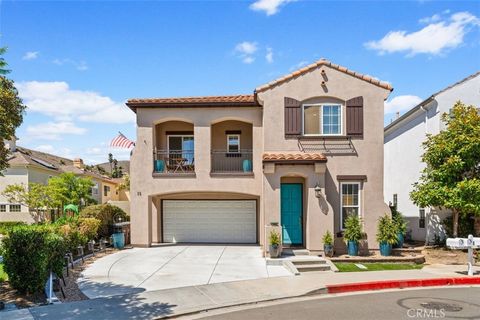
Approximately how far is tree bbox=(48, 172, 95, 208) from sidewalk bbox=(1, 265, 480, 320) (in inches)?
893

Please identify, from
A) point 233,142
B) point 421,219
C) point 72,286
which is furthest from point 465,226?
point 72,286

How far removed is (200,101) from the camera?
1678 cm

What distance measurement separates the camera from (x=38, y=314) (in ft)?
25.6

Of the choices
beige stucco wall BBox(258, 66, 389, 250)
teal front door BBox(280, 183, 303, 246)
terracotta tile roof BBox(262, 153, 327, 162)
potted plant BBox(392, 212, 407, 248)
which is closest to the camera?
terracotta tile roof BBox(262, 153, 327, 162)

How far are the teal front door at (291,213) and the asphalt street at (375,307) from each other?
5816mm

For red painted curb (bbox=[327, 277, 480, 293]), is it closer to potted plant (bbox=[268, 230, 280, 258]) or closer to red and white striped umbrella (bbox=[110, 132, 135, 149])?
potted plant (bbox=[268, 230, 280, 258])

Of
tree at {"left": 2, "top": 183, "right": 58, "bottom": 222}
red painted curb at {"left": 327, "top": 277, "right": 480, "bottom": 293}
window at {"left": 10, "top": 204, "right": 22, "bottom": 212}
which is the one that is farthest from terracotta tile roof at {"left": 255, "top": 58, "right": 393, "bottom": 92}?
window at {"left": 10, "top": 204, "right": 22, "bottom": 212}

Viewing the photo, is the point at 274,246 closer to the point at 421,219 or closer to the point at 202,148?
the point at 202,148

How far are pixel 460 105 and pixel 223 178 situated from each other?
393 inches

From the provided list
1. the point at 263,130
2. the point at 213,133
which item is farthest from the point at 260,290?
the point at 213,133

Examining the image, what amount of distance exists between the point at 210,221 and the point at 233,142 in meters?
3.94

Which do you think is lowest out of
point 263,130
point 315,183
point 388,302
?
point 388,302

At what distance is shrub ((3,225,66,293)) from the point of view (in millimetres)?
8984

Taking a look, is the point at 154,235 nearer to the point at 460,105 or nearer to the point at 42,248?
the point at 42,248
